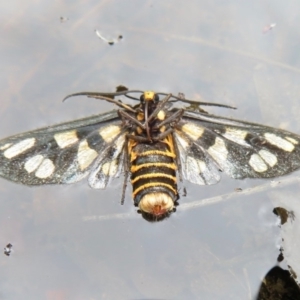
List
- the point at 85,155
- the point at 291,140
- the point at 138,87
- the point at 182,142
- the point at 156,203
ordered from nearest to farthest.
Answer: the point at 156,203, the point at 291,140, the point at 85,155, the point at 182,142, the point at 138,87

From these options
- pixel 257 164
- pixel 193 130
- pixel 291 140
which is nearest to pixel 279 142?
pixel 291 140

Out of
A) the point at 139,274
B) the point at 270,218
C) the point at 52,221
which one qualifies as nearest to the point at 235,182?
the point at 270,218

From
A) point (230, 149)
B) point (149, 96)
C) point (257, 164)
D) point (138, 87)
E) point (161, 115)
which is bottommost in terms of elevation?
point (257, 164)

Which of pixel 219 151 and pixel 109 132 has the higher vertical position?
pixel 109 132

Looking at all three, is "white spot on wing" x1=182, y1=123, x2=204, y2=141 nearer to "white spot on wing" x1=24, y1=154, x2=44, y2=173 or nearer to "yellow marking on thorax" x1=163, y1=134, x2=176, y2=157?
"yellow marking on thorax" x1=163, y1=134, x2=176, y2=157

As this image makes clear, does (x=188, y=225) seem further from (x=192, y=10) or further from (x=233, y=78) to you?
(x=192, y=10)

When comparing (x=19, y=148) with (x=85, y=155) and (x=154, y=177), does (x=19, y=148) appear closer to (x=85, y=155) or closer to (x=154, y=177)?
(x=85, y=155)

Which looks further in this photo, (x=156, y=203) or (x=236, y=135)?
(x=236, y=135)
